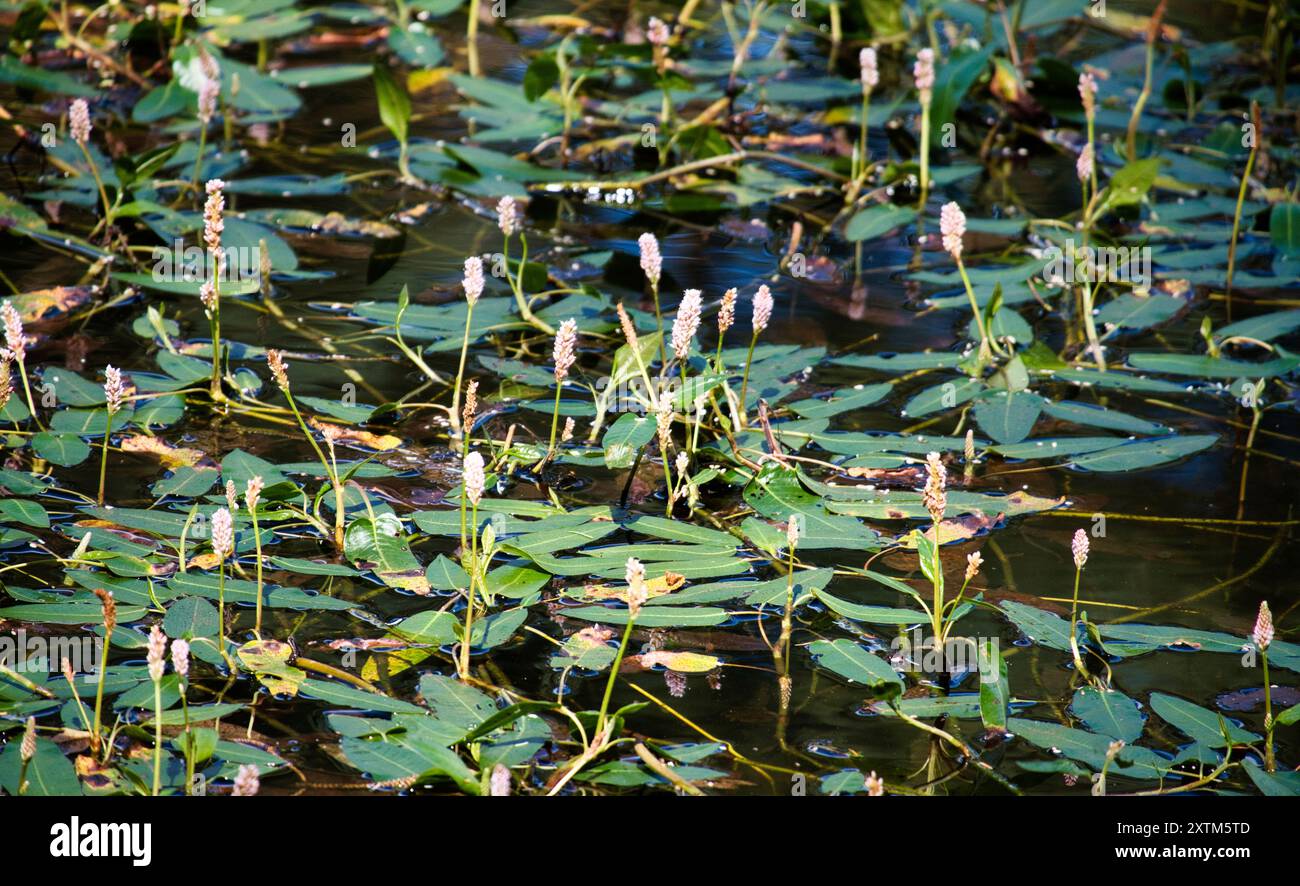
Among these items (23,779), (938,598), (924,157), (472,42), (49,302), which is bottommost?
(23,779)

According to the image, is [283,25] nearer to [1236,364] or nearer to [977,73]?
[977,73]

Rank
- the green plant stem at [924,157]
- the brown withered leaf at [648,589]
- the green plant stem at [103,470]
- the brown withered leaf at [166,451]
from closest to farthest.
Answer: the brown withered leaf at [648,589], the green plant stem at [103,470], the brown withered leaf at [166,451], the green plant stem at [924,157]

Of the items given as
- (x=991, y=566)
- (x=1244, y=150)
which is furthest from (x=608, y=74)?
(x=991, y=566)

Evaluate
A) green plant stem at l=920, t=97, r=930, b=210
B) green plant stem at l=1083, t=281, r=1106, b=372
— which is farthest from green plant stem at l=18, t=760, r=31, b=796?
green plant stem at l=920, t=97, r=930, b=210

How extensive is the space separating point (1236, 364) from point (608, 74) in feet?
6.48

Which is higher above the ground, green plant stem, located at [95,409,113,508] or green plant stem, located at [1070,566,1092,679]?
green plant stem, located at [95,409,113,508]

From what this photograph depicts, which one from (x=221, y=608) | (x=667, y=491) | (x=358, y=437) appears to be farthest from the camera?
(x=358, y=437)

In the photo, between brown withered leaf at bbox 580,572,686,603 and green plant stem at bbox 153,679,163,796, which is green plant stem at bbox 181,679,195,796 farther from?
brown withered leaf at bbox 580,572,686,603

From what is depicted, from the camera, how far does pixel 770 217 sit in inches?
127

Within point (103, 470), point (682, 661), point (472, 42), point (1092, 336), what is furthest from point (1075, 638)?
point (472, 42)

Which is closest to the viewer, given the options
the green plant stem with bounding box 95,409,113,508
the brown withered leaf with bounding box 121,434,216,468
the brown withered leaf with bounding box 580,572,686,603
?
the brown withered leaf with bounding box 580,572,686,603

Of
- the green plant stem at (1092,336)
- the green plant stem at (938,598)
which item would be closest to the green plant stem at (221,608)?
the green plant stem at (938,598)

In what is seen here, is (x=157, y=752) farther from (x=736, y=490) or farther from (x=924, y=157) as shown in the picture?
(x=924, y=157)

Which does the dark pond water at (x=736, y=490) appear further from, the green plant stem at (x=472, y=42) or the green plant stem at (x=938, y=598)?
the green plant stem at (x=472, y=42)
